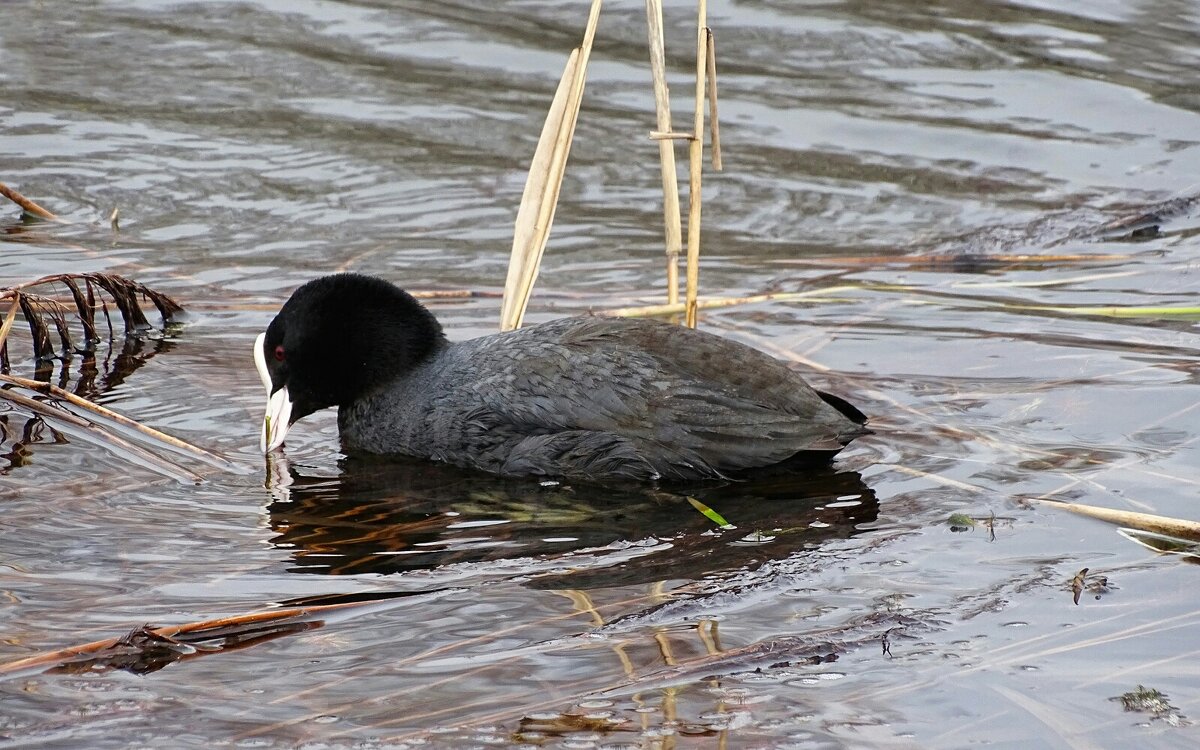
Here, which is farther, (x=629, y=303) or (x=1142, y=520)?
(x=629, y=303)

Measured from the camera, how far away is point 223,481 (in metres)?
4.40

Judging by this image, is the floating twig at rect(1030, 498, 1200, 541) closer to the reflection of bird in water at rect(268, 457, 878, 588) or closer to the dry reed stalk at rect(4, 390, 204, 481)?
the reflection of bird in water at rect(268, 457, 878, 588)

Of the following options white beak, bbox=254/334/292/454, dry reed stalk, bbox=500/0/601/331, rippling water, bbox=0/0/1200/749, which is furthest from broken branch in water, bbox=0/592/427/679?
dry reed stalk, bbox=500/0/601/331

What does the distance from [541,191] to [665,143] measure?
1.41 ft

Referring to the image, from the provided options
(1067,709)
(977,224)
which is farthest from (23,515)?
(977,224)

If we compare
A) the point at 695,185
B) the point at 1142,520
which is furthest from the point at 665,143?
the point at 1142,520

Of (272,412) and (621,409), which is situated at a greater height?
(621,409)

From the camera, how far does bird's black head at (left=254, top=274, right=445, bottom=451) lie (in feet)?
16.1

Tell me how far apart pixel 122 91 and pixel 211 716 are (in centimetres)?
654

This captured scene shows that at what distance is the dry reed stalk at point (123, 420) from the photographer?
4527mm

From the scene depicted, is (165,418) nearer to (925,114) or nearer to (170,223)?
(170,223)

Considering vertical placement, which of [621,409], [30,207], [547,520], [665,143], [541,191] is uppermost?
[665,143]

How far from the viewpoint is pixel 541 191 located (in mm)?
5145

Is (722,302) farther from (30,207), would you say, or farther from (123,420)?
(30,207)
